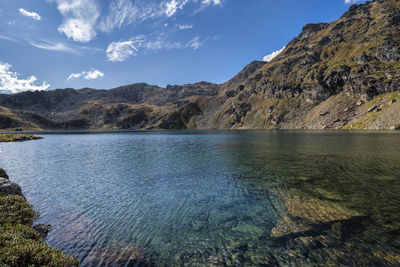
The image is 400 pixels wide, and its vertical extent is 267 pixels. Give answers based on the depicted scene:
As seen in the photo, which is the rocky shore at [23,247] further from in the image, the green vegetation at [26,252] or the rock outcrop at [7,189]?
the rock outcrop at [7,189]

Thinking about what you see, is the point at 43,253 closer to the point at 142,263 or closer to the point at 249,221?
the point at 142,263

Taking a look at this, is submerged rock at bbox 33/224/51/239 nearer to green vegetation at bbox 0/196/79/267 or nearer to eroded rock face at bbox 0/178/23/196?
green vegetation at bbox 0/196/79/267

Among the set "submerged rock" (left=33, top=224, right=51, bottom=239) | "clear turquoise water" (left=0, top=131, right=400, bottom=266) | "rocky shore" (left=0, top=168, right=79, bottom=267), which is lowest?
"clear turquoise water" (left=0, top=131, right=400, bottom=266)

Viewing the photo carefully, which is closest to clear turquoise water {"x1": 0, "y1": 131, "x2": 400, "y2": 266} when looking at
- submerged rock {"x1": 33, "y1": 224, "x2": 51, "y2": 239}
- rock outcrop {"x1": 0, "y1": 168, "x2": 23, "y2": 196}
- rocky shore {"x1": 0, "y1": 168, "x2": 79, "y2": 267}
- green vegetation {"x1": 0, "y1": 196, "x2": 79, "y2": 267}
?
submerged rock {"x1": 33, "y1": 224, "x2": 51, "y2": 239}

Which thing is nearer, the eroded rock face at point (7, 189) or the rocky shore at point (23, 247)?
the rocky shore at point (23, 247)

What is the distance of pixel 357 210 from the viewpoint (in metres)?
17.7

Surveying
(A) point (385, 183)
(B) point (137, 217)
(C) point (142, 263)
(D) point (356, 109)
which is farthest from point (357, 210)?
(D) point (356, 109)

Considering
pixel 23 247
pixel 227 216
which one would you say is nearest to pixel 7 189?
pixel 23 247

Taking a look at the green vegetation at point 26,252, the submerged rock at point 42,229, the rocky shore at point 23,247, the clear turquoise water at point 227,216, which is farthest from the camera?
the submerged rock at point 42,229

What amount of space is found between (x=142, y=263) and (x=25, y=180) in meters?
33.0

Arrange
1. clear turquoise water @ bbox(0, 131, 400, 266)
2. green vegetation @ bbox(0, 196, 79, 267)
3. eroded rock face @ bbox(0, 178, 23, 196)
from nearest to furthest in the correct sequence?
1. green vegetation @ bbox(0, 196, 79, 267)
2. clear turquoise water @ bbox(0, 131, 400, 266)
3. eroded rock face @ bbox(0, 178, 23, 196)

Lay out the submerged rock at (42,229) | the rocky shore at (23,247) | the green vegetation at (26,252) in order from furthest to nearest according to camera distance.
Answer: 1. the submerged rock at (42,229)
2. the rocky shore at (23,247)
3. the green vegetation at (26,252)

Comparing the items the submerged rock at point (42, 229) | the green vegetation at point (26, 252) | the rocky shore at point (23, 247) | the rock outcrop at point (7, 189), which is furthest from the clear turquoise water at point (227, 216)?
the rock outcrop at point (7, 189)

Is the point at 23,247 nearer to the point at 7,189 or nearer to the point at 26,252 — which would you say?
the point at 26,252
